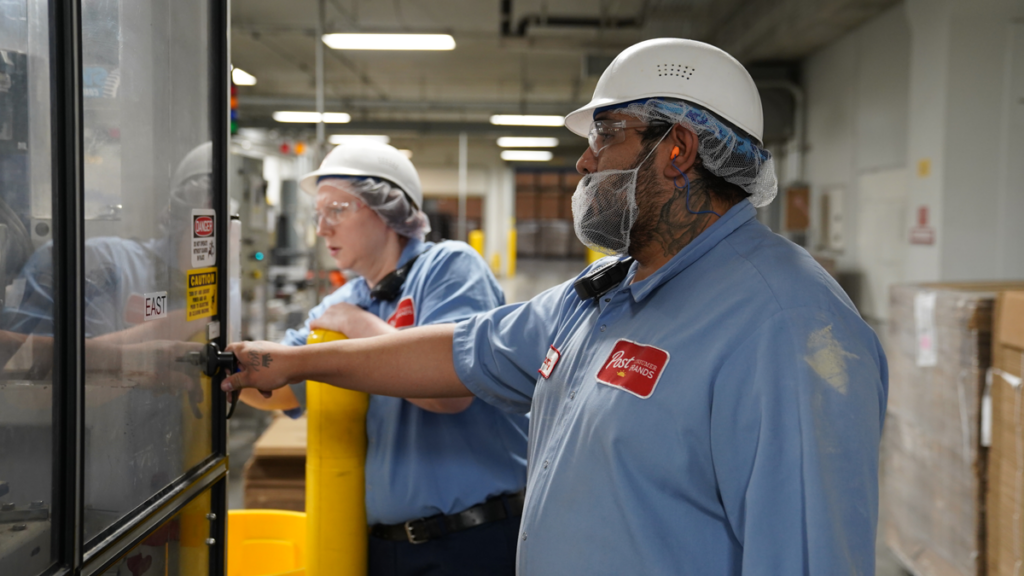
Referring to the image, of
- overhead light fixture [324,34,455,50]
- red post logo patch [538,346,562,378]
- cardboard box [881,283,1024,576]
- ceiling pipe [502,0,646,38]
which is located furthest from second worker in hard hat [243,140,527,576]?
ceiling pipe [502,0,646,38]

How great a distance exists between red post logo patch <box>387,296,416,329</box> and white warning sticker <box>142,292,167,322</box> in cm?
71

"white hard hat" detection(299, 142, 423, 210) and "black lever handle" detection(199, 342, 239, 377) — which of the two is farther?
"white hard hat" detection(299, 142, 423, 210)

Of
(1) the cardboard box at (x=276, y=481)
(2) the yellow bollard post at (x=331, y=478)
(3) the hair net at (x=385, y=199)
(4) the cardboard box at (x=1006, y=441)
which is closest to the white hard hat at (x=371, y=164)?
(3) the hair net at (x=385, y=199)

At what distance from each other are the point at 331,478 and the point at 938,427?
2649 millimetres

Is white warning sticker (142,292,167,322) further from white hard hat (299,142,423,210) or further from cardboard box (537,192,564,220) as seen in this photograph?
cardboard box (537,192,564,220)

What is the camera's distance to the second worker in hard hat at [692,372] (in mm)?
966

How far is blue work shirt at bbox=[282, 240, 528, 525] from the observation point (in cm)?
171

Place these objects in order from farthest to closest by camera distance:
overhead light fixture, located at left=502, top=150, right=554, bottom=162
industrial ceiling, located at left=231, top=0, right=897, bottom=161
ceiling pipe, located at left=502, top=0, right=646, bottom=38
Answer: overhead light fixture, located at left=502, top=150, right=554, bottom=162 → ceiling pipe, located at left=502, top=0, right=646, bottom=38 → industrial ceiling, located at left=231, top=0, right=897, bottom=161

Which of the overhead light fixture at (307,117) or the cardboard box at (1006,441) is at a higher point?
the overhead light fixture at (307,117)

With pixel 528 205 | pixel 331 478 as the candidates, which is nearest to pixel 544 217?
pixel 528 205

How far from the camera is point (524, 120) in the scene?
34.4ft

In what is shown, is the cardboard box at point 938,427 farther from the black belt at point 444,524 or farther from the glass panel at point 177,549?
the glass panel at point 177,549

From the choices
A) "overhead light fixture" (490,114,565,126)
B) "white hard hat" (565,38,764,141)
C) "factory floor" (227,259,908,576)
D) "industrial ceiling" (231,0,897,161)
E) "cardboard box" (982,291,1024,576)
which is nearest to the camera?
"white hard hat" (565,38,764,141)

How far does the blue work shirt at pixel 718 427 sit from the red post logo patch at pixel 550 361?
48 mm
